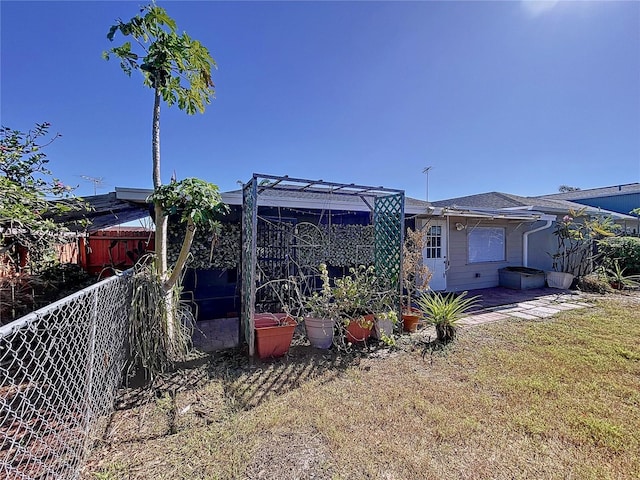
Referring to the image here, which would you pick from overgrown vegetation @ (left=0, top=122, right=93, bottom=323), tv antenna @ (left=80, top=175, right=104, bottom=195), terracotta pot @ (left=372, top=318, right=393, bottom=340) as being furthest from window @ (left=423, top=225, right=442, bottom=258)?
tv antenna @ (left=80, top=175, right=104, bottom=195)

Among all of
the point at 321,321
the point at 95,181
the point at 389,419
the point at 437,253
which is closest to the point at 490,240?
the point at 437,253

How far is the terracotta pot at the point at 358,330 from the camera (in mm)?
4539

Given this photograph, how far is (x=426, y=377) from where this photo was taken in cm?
358

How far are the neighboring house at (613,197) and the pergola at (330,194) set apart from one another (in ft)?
74.5

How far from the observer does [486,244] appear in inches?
383

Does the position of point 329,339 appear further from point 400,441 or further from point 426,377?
point 400,441

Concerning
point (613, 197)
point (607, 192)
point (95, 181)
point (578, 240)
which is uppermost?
point (607, 192)

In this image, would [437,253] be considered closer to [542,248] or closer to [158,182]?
[542,248]

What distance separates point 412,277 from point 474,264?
4.11 m

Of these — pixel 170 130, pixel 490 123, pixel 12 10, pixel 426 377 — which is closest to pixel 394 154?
pixel 490 123

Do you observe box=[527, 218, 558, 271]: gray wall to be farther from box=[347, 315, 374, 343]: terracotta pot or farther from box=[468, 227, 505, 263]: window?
box=[347, 315, 374, 343]: terracotta pot

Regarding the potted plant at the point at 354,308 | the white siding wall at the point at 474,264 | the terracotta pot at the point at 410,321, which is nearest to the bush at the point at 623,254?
the white siding wall at the point at 474,264

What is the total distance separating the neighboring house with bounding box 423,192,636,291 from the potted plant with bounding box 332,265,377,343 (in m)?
3.92

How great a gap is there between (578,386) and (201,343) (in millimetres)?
5073
